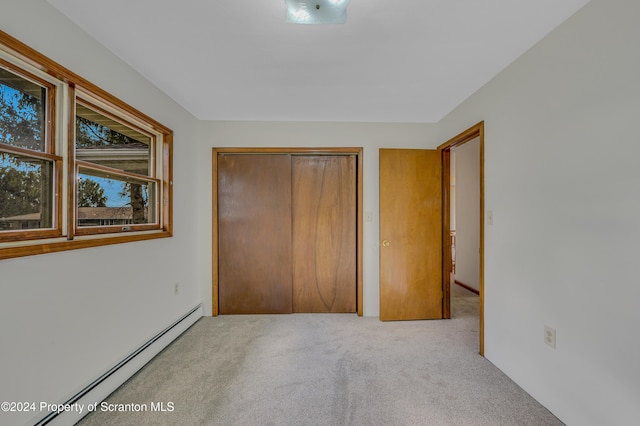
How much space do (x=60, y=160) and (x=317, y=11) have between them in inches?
65.4

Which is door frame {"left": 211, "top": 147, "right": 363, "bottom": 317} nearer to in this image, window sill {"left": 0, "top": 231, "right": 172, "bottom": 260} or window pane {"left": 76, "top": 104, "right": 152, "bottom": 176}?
window pane {"left": 76, "top": 104, "right": 152, "bottom": 176}

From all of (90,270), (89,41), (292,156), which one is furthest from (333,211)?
(89,41)

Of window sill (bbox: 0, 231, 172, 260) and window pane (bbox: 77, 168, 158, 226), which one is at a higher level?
window pane (bbox: 77, 168, 158, 226)

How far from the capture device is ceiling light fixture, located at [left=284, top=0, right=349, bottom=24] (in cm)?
125

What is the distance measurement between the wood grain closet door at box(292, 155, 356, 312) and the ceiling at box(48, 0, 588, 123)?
0.85 metres

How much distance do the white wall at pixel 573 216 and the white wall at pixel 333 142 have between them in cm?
111

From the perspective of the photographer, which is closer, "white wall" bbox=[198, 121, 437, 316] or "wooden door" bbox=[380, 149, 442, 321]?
"wooden door" bbox=[380, 149, 442, 321]

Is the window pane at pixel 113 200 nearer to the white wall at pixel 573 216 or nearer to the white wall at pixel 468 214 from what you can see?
the white wall at pixel 573 216

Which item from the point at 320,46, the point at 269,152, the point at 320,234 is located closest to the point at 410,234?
the point at 320,234

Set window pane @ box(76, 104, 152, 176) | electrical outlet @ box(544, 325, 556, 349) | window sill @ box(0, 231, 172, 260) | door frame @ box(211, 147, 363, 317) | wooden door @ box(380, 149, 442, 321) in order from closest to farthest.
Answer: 1. window sill @ box(0, 231, 172, 260)
2. electrical outlet @ box(544, 325, 556, 349)
3. window pane @ box(76, 104, 152, 176)
4. wooden door @ box(380, 149, 442, 321)
5. door frame @ box(211, 147, 363, 317)

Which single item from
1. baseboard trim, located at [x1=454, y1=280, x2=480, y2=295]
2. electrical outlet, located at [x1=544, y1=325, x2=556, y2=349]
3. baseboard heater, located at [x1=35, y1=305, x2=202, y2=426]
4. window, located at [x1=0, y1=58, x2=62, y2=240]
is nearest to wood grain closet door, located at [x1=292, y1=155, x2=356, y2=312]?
baseboard heater, located at [x1=35, y1=305, x2=202, y2=426]

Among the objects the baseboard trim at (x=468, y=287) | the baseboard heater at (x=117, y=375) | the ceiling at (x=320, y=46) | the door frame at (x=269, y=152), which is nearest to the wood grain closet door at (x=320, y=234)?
the door frame at (x=269, y=152)

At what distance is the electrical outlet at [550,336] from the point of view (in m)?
1.47

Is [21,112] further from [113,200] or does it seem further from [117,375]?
[117,375]
